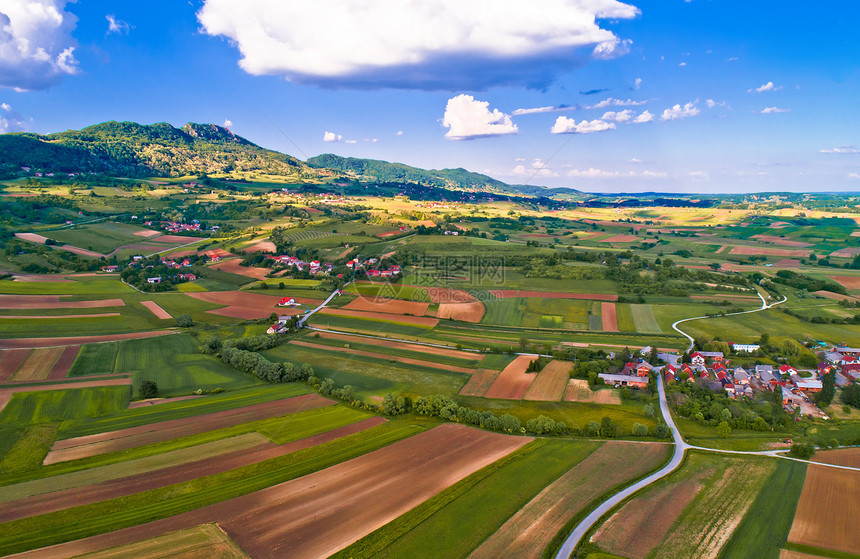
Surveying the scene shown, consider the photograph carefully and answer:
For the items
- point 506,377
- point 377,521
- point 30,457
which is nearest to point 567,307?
point 506,377

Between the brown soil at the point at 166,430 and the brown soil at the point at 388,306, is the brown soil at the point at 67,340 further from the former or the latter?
the brown soil at the point at 388,306

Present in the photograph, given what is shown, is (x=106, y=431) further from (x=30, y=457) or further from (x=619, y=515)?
(x=619, y=515)

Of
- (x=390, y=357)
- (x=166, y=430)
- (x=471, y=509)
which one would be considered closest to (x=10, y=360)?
(x=166, y=430)

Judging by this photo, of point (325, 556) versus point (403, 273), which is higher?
point (403, 273)

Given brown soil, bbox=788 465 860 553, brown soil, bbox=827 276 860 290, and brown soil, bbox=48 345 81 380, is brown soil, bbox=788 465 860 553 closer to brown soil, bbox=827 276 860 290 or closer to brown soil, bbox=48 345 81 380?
brown soil, bbox=48 345 81 380

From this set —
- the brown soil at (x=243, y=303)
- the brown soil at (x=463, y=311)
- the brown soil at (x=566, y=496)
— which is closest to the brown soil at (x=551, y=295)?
the brown soil at (x=463, y=311)

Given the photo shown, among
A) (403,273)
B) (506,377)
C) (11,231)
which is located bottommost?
(506,377)

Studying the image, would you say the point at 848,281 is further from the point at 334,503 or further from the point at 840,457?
the point at 334,503
